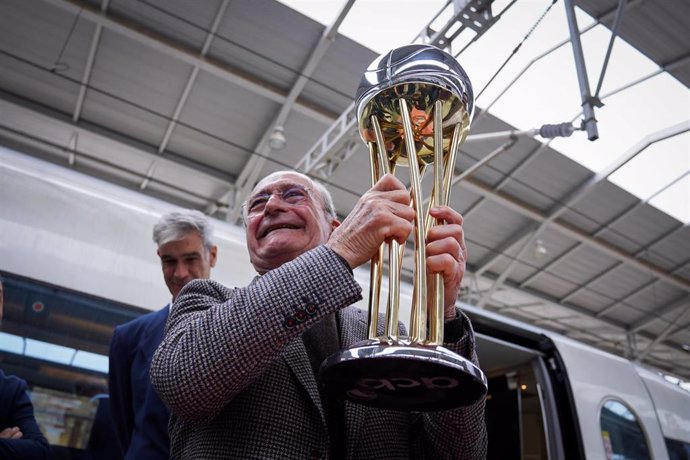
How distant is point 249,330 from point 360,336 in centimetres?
49

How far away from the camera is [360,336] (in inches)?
52.2

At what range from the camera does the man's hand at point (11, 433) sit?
1723mm

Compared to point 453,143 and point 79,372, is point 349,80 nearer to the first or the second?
point 79,372

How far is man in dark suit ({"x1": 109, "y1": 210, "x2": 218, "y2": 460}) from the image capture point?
1663mm

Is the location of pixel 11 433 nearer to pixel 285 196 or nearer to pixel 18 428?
pixel 18 428

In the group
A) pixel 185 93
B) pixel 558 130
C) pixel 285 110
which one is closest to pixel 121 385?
pixel 558 130

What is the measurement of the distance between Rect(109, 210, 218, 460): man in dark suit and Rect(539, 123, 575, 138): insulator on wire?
4979 millimetres

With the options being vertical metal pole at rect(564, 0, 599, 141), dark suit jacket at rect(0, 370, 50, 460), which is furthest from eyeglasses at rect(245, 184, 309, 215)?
vertical metal pole at rect(564, 0, 599, 141)

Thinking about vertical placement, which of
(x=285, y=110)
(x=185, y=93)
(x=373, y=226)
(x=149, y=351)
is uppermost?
(x=185, y=93)

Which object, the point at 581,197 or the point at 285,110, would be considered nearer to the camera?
the point at 285,110

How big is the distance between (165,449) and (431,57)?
1365 mm

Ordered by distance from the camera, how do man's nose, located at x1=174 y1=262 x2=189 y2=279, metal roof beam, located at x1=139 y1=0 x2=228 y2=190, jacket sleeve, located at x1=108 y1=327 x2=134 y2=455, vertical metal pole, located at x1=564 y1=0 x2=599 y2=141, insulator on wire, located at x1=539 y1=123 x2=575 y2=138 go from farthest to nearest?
metal roof beam, located at x1=139 y1=0 x2=228 y2=190, insulator on wire, located at x1=539 y1=123 x2=575 y2=138, vertical metal pole, located at x1=564 y1=0 x2=599 y2=141, man's nose, located at x1=174 y1=262 x2=189 y2=279, jacket sleeve, located at x1=108 y1=327 x2=134 y2=455

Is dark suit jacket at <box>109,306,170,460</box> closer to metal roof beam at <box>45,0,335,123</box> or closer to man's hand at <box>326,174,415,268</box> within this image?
man's hand at <box>326,174,415,268</box>

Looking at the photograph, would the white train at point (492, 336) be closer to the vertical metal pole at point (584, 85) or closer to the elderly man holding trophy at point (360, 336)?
the elderly man holding trophy at point (360, 336)
